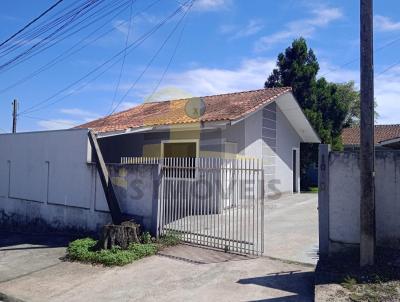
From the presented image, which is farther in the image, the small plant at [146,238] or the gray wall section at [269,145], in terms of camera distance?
the gray wall section at [269,145]

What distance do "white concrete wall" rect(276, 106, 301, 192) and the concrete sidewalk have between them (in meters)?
9.83

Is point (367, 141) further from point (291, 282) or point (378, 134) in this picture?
point (378, 134)

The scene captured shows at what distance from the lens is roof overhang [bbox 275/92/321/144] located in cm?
1614

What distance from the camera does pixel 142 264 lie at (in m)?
7.52

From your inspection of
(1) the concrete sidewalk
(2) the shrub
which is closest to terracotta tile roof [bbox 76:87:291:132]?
(2) the shrub

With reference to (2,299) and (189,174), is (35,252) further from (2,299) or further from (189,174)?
(189,174)

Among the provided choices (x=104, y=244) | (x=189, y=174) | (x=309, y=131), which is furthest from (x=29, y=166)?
(x=309, y=131)

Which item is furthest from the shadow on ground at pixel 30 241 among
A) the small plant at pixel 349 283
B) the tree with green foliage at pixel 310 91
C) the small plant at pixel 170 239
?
the tree with green foliage at pixel 310 91

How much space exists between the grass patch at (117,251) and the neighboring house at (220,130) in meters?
3.66

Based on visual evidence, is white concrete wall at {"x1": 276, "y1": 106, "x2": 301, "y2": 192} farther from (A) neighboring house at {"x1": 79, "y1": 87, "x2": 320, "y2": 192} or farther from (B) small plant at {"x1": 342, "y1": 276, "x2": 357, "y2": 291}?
(B) small plant at {"x1": 342, "y1": 276, "x2": 357, "y2": 291}

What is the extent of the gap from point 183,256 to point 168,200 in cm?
156

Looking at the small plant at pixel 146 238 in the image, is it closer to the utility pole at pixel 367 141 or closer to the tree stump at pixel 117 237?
the tree stump at pixel 117 237

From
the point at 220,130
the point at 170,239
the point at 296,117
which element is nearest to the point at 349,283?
the point at 170,239

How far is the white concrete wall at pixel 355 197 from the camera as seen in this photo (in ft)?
19.9
